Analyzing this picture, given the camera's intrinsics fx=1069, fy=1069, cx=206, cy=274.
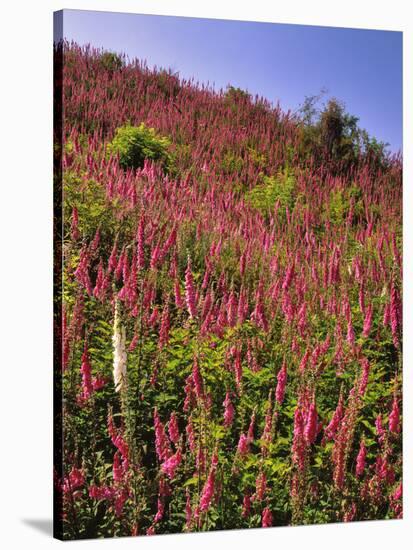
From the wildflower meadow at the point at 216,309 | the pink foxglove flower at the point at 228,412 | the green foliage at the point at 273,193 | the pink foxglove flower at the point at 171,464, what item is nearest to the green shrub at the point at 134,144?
the wildflower meadow at the point at 216,309

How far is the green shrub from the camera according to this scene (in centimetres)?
637

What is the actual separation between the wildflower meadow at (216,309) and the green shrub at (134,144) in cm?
1

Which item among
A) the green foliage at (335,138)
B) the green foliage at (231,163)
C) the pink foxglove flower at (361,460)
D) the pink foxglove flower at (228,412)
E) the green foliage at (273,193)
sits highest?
the green foliage at (335,138)

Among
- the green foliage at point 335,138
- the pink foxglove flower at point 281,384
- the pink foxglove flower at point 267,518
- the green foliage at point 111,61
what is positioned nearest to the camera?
the green foliage at point 111,61

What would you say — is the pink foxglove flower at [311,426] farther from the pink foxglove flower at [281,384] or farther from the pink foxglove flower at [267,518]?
the pink foxglove flower at [267,518]

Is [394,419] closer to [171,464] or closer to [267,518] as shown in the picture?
[267,518]

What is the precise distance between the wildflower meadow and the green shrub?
1 cm

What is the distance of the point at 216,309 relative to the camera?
21.0 feet

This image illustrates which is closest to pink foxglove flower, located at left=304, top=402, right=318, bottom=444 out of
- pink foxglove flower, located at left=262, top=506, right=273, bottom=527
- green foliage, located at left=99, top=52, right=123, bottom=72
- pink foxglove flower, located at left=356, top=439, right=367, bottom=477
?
pink foxglove flower, located at left=356, top=439, right=367, bottom=477

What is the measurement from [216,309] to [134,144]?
3.61ft

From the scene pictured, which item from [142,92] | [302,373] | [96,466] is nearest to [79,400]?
[96,466]

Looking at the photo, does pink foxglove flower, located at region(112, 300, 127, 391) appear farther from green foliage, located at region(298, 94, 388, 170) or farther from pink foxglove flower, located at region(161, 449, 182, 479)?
green foliage, located at region(298, 94, 388, 170)

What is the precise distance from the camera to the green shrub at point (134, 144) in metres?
6.37

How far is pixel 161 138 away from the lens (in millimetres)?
6512
